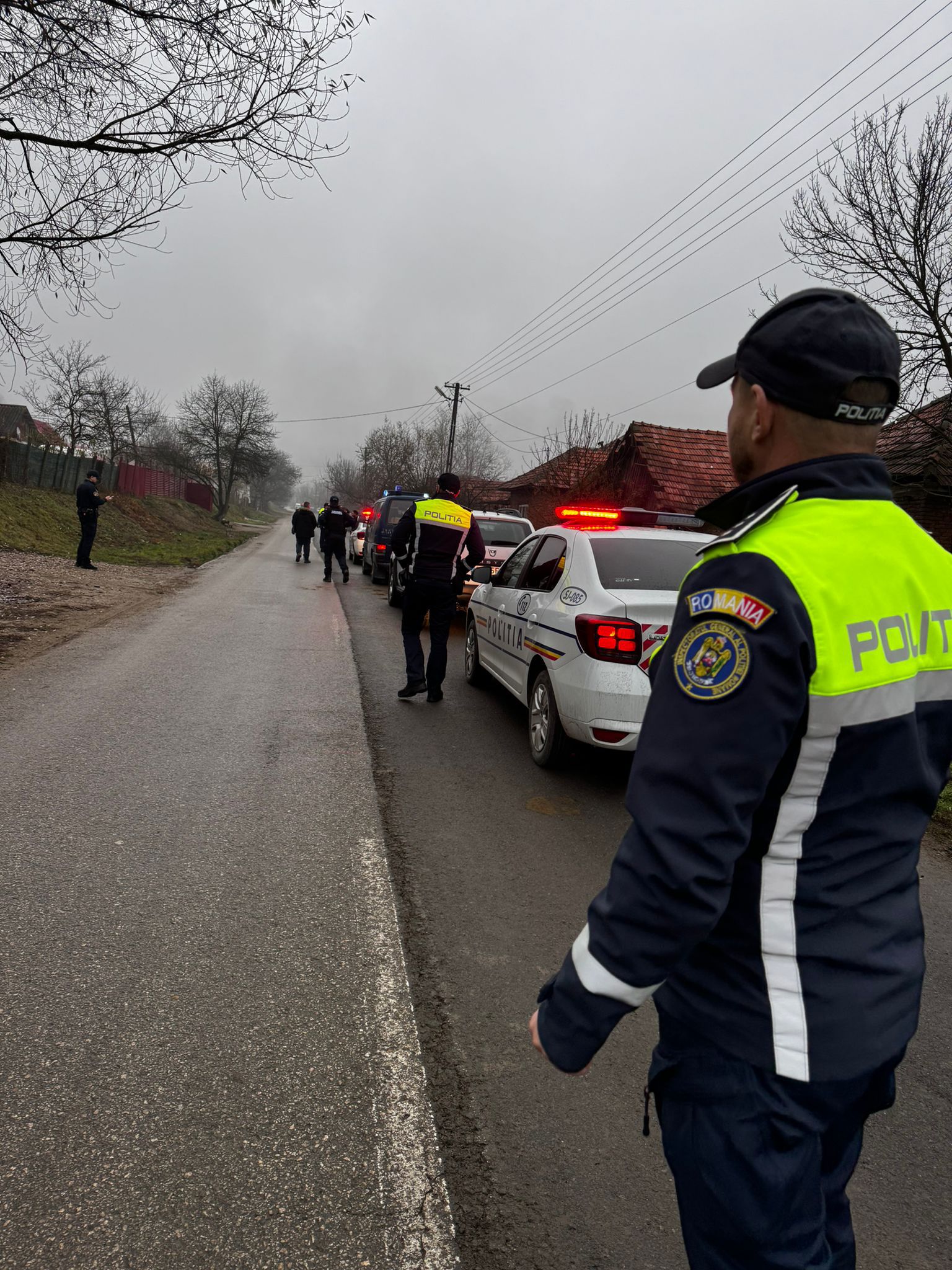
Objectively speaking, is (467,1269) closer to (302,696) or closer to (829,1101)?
(829,1101)

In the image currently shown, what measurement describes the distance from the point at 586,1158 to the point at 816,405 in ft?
6.87

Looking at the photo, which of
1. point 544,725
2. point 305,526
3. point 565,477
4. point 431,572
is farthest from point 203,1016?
point 305,526

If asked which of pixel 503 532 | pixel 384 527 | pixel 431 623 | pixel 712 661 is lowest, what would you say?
pixel 431 623

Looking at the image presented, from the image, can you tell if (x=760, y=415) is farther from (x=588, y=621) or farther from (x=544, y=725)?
(x=544, y=725)

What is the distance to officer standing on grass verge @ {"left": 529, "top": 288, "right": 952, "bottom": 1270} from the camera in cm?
113

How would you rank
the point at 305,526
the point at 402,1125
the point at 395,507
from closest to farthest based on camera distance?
the point at 402,1125 < the point at 395,507 < the point at 305,526

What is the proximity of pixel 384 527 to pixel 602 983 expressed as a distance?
1690 centimetres

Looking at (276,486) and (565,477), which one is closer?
(565,477)

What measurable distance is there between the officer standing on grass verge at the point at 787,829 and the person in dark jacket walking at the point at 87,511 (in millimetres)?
15185

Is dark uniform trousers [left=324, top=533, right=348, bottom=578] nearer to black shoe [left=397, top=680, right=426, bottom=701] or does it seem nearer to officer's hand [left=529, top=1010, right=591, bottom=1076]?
black shoe [left=397, top=680, right=426, bottom=701]

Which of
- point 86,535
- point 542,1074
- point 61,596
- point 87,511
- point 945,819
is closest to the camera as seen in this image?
point 542,1074

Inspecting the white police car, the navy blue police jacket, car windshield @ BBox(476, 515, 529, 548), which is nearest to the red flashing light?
the white police car

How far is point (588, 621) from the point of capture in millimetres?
5172

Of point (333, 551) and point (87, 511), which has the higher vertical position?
point (87, 511)
